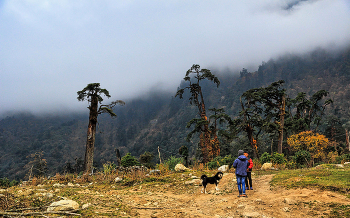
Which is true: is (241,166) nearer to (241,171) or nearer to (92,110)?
(241,171)

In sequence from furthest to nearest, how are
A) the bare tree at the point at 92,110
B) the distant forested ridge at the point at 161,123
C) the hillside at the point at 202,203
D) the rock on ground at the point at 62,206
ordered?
the distant forested ridge at the point at 161,123 → the bare tree at the point at 92,110 → the hillside at the point at 202,203 → the rock on ground at the point at 62,206

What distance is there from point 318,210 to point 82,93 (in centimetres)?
1606

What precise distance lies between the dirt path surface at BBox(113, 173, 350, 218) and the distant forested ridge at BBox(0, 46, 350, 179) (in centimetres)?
7171

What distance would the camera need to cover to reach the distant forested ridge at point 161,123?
94.4m

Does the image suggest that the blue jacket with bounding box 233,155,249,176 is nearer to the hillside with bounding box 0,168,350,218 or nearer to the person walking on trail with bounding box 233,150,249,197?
the person walking on trail with bounding box 233,150,249,197

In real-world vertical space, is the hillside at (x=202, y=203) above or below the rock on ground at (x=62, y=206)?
below

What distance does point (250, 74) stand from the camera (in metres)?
151

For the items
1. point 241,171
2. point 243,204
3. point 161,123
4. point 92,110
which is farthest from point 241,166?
point 161,123

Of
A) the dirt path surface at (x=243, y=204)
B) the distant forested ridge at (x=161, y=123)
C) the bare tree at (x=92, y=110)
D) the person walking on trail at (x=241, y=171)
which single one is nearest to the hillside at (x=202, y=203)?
the dirt path surface at (x=243, y=204)

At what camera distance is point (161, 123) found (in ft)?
501

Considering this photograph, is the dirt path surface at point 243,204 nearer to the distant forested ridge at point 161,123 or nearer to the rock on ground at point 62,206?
the rock on ground at point 62,206

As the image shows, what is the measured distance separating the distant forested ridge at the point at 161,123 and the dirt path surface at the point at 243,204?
235 ft

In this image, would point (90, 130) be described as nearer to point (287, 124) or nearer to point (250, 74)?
point (287, 124)

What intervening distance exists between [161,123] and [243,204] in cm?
14761
